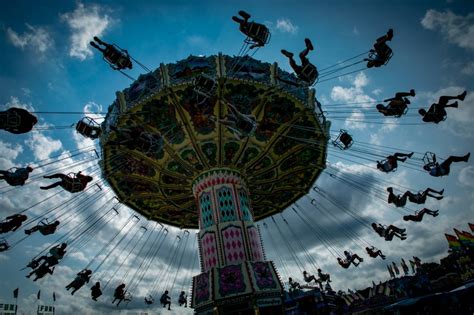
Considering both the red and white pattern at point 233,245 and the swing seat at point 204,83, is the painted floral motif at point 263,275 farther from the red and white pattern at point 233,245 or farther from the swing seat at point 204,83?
the swing seat at point 204,83

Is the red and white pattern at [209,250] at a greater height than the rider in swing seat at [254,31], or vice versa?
the rider in swing seat at [254,31]

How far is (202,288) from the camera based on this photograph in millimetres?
12938

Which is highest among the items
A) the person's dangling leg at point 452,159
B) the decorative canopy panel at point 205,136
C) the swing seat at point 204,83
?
the decorative canopy panel at point 205,136

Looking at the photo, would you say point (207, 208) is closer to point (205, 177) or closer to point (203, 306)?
point (205, 177)

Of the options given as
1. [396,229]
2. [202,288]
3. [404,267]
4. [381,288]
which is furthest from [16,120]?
[404,267]

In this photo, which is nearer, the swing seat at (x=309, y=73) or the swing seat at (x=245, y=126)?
the swing seat at (x=245, y=126)

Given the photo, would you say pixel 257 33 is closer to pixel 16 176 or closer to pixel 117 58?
pixel 117 58

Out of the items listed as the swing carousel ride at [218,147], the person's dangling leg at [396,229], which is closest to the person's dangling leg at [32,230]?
the swing carousel ride at [218,147]

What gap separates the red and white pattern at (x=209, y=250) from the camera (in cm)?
1373

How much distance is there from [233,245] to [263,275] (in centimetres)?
190

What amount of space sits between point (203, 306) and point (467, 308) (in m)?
20.9

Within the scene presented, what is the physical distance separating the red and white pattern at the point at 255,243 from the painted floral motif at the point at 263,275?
798 millimetres

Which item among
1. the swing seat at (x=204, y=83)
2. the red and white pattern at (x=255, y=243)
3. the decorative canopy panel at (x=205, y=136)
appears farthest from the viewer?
the red and white pattern at (x=255, y=243)

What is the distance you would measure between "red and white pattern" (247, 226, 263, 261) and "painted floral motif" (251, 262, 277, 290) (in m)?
0.80
